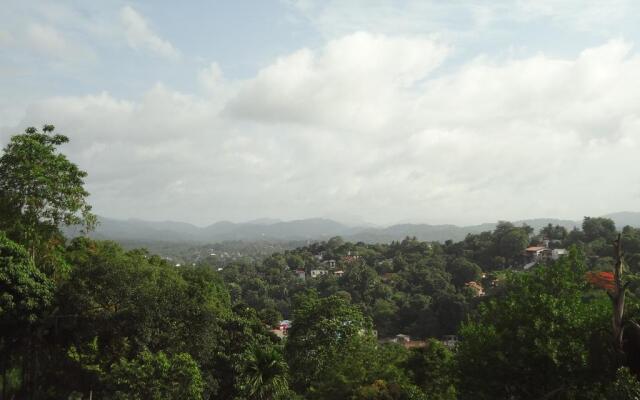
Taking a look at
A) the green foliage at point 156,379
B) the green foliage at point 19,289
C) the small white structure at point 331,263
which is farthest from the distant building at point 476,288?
the green foliage at point 19,289

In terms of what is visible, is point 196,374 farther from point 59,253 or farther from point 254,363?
point 59,253

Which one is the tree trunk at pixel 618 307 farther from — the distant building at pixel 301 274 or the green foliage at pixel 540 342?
the distant building at pixel 301 274

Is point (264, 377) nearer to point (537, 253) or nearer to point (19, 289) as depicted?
point (19, 289)

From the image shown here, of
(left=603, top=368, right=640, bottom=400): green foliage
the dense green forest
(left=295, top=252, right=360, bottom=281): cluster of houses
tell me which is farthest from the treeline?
(left=603, top=368, right=640, bottom=400): green foliage

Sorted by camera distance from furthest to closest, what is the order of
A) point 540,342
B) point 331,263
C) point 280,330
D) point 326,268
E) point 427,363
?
point 331,263 < point 326,268 < point 280,330 < point 427,363 < point 540,342

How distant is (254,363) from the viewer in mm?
15617

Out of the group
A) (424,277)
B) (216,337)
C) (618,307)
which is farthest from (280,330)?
(618,307)

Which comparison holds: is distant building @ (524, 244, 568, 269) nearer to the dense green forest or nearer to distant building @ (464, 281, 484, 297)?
distant building @ (464, 281, 484, 297)

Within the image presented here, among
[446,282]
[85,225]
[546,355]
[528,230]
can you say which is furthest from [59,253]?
[528,230]

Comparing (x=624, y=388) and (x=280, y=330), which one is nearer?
(x=624, y=388)

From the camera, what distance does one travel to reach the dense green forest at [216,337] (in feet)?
30.5

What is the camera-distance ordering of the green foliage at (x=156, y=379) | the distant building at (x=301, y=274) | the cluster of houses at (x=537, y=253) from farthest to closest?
the distant building at (x=301, y=274) < the cluster of houses at (x=537, y=253) < the green foliage at (x=156, y=379)

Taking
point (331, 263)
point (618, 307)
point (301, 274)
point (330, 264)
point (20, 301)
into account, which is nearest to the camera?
point (618, 307)

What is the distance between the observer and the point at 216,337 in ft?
57.6
